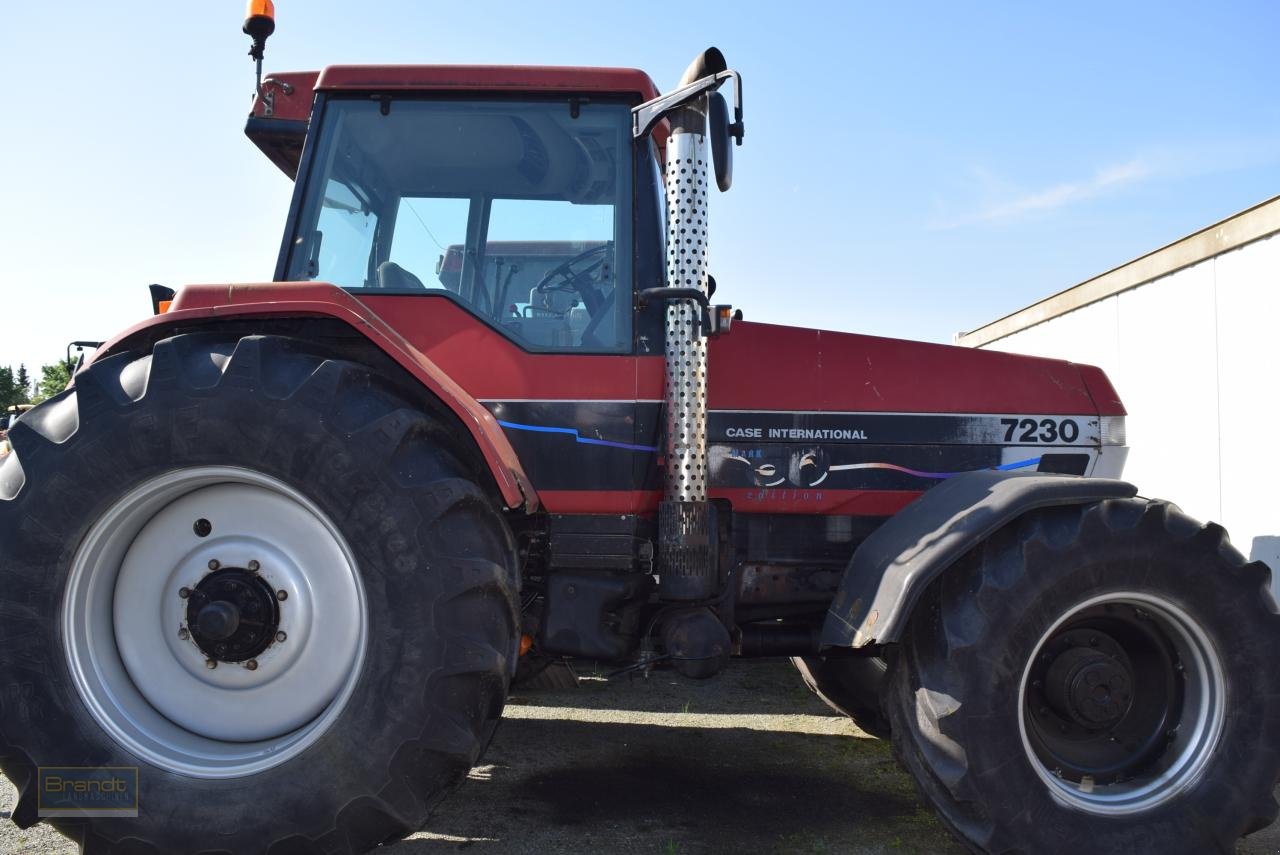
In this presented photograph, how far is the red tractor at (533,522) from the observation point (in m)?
2.19

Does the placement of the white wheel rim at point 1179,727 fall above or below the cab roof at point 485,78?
below

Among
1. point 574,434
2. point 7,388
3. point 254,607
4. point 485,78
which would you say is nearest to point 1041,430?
point 574,434

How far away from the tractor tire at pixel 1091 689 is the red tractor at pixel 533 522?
10mm

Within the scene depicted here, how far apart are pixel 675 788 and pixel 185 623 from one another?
1.89m

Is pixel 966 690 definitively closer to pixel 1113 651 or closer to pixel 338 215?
pixel 1113 651

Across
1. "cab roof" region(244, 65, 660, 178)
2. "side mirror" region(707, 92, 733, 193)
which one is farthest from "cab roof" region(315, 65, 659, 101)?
"side mirror" region(707, 92, 733, 193)

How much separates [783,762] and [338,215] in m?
2.89

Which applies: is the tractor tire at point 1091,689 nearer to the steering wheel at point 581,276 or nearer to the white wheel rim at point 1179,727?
the white wheel rim at point 1179,727

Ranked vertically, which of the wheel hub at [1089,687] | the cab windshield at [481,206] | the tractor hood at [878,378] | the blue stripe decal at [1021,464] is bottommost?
the wheel hub at [1089,687]

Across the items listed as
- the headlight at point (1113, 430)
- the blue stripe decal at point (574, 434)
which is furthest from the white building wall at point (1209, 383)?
the blue stripe decal at point (574, 434)

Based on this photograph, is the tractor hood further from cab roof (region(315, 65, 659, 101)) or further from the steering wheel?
cab roof (region(315, 65, 659, 101))

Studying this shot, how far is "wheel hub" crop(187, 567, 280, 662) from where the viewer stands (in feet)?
7.38

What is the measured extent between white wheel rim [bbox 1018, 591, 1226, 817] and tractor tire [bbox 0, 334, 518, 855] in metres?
1.72

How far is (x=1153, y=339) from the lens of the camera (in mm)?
6598
